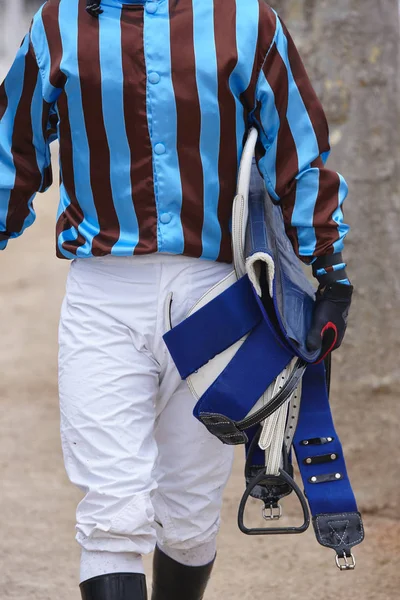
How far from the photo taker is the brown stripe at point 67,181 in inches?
104

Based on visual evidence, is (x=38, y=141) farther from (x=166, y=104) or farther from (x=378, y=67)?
(x=378, y=67)

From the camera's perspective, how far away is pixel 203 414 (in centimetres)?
258

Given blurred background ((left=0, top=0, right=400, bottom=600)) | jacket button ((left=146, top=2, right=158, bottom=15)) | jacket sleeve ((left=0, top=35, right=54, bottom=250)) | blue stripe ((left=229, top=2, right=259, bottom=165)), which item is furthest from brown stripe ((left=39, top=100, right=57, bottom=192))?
blurred background ((left=0, top=0, right=400, bottom=600))

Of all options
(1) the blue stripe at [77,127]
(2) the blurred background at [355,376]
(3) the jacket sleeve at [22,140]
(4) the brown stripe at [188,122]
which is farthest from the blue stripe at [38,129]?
(2) the blurred background at [355,376]

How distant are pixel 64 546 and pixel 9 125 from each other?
1.93 m

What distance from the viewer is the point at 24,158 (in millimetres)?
2801

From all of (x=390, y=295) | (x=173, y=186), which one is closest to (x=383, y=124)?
(x=390, y=295)

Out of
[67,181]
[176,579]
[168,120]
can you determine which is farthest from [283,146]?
[176,579]

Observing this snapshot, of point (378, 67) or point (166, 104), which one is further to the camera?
point (378, 67)

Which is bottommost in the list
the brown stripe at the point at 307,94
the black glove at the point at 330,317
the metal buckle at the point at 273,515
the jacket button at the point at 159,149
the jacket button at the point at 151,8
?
the metal buckle at the point at 273,515

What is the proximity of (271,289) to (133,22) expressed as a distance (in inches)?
26.8

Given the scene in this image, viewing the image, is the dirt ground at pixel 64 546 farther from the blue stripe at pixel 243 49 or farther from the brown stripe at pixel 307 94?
the blue stripe at pixel 243 49

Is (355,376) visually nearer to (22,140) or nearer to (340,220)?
(340,220)

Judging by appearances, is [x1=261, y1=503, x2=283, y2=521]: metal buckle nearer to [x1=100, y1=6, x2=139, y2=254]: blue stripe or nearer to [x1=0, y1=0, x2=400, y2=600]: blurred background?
[x1=100, y1=6, x2=139, y2=254]: blue stripe
